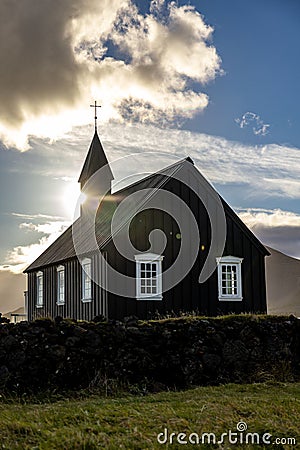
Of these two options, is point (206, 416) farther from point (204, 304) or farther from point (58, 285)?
point (58, 285)

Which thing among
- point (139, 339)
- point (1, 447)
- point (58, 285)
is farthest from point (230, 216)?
point (1, 447)

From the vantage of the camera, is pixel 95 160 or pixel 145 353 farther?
pixel 95 160

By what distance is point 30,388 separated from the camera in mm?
11859

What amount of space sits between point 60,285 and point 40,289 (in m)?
4.20

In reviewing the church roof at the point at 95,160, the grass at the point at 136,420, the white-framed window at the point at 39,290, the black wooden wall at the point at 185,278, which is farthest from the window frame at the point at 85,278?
the grass at the point at 136,420

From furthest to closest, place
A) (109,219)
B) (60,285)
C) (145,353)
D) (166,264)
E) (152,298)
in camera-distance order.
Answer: (60,285) < (109,219) < (166,264) < (152,298) < (145,353)

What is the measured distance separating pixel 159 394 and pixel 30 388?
2.68 meters

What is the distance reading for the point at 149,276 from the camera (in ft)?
73.4

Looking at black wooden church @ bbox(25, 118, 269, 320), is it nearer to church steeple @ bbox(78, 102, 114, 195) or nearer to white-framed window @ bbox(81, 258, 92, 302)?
white-framed window @ bbox(81, 258, 92, 302)

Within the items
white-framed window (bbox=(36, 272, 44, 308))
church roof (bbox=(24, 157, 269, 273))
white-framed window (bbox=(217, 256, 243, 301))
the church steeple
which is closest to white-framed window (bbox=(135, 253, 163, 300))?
church roof (bbox=(24, 157, 269, 273))

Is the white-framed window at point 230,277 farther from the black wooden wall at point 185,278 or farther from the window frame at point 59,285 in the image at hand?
the window frame at point 59,285

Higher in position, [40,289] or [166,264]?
[166,264]

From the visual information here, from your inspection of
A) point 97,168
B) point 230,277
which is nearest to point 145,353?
point 230,277

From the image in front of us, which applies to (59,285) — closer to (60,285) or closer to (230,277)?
(60,285)
